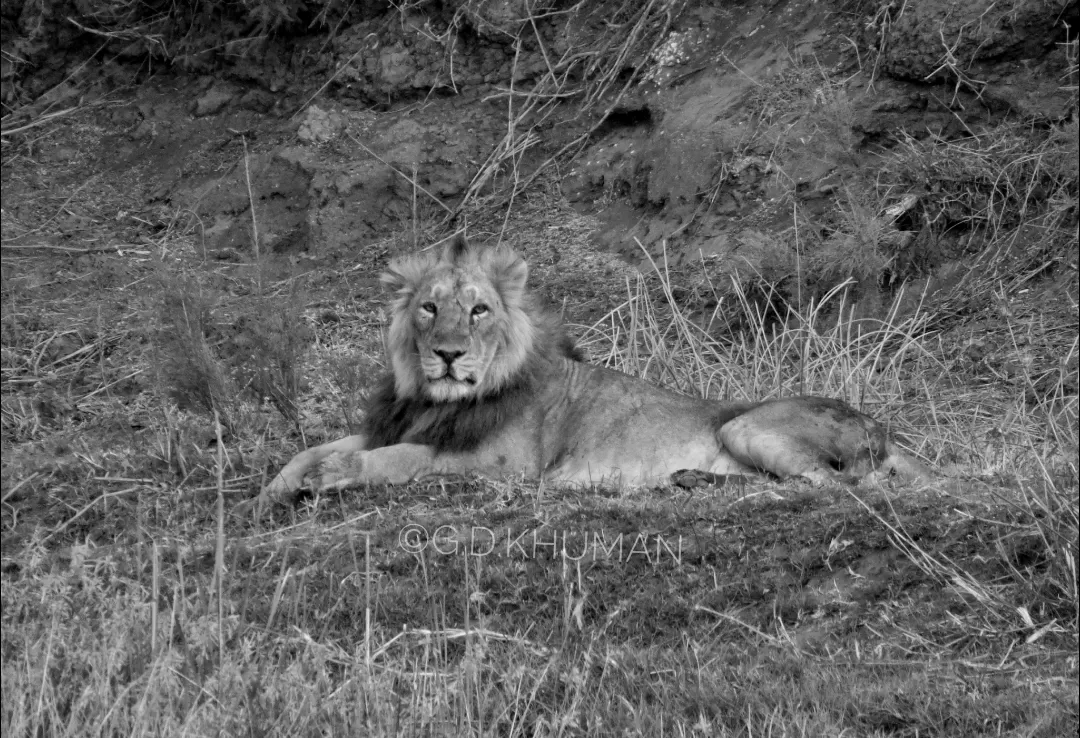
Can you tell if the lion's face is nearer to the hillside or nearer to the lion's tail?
the hillside

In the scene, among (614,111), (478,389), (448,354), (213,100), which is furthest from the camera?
(213,100)

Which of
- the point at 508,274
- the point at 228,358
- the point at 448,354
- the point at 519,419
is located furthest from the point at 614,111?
the point at 448,354

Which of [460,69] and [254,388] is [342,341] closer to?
[254,388]

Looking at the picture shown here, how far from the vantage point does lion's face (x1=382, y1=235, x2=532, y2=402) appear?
736cm

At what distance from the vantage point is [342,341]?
420 inches

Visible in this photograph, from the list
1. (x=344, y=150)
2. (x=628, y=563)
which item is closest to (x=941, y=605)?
(x=628, y=563)

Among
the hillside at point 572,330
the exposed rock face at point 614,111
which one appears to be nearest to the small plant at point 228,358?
the hillside at point 572,330

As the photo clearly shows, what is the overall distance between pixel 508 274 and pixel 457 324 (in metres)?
0.47

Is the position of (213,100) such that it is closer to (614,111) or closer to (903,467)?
(614,111)

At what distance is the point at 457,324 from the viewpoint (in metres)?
7.37

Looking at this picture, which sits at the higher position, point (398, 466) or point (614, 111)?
point (398, 466)

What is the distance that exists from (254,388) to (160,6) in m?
5.64

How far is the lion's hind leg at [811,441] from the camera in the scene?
279 inches

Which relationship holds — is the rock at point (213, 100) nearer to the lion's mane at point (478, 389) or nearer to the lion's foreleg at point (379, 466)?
the lion's mane at point (478, 389)
